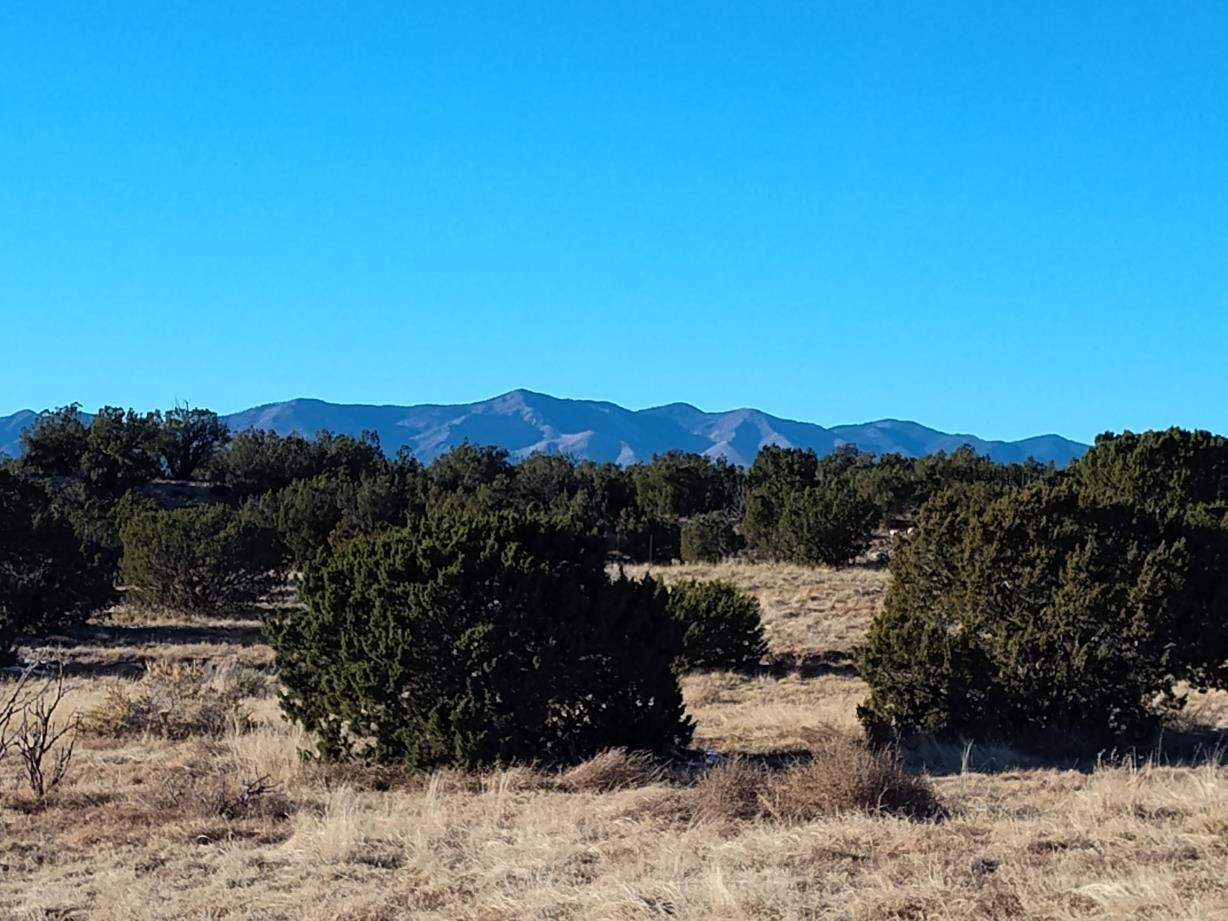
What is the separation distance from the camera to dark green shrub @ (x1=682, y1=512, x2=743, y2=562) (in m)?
38.8

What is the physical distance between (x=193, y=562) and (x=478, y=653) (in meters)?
20.8

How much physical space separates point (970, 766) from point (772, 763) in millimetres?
1859

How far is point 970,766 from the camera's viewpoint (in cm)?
1041

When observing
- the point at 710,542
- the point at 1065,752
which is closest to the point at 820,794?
the point at 1065,752

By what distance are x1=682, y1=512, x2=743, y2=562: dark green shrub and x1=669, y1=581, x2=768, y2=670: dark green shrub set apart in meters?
18.8

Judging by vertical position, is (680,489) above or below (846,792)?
above

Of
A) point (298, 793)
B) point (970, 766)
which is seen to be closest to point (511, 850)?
point (298, 793)

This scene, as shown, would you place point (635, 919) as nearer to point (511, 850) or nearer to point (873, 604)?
point (511, 850)

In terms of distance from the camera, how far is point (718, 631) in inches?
757

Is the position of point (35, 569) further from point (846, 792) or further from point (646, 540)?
point (646, 540)

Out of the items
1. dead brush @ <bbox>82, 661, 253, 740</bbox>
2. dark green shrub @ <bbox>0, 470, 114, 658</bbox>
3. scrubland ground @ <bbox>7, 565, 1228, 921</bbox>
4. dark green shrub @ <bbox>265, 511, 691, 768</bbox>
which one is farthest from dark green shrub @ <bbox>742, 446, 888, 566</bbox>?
dark green shrub @ <bbox>265, 511, 691, 768</bbox>

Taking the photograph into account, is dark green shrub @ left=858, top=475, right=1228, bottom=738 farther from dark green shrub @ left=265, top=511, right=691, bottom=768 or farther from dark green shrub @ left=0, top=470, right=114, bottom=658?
dark green shrub @ left=0, top=470, right=114, bottom=658

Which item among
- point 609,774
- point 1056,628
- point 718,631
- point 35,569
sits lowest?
point 718,631

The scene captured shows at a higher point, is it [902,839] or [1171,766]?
[902,839]
